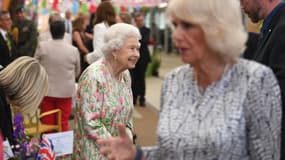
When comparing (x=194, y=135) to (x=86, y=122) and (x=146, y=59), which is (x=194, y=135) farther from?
(x=146, y=59)

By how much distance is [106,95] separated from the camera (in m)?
3.26

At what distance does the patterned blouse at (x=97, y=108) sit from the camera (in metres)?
3.22

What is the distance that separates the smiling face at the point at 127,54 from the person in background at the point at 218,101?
5.20 ft

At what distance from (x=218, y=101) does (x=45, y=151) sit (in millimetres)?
1560

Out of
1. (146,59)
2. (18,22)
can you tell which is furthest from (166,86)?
(146,59)

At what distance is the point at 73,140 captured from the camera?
3.55m

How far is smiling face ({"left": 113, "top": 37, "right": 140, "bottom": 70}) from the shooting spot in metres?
Result: 3.43

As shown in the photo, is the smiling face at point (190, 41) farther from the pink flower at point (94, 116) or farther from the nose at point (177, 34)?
the pink flower at point (94, 116)

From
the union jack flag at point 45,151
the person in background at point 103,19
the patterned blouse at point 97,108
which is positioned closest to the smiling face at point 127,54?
the patterned blouse at point 97,108

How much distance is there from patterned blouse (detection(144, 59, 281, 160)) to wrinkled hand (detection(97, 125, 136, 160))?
4.6 inches

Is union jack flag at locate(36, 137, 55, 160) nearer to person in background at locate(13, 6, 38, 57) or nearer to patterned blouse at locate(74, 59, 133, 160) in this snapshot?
patterned blouse at locate(74, 59, 133, 160)

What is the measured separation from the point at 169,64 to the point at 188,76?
17788mm

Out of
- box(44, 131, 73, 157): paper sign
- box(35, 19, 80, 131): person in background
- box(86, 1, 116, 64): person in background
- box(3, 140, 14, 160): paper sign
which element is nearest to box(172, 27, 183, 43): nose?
box(3, 140, 14, 160): paper sign

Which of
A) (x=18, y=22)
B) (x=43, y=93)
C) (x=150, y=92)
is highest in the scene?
(x=43, y=93)
